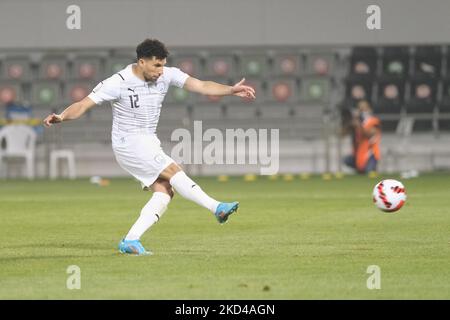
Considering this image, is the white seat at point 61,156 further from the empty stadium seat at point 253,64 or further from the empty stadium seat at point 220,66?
the empty stadium seat at point 253,64

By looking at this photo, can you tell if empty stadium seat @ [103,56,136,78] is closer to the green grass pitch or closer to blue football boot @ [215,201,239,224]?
the green grass pitch

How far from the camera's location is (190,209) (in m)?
20.0

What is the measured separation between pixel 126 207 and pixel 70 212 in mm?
1319

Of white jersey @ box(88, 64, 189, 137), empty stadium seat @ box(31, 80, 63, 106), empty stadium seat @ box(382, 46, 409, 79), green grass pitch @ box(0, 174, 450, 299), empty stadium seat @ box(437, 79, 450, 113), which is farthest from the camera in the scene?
empty stadium seat @ box(31, 80, 63, 106)

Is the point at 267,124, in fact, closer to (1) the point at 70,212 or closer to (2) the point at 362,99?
(2) the point at 362,99

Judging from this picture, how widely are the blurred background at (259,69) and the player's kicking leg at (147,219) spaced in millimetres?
19508

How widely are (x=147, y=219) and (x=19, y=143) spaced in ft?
65.3

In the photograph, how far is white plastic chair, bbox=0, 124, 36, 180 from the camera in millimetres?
31578

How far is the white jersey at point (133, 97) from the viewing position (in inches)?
495

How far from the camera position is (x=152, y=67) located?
12.5 m

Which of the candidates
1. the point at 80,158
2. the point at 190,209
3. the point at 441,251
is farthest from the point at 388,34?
the point at 441,251

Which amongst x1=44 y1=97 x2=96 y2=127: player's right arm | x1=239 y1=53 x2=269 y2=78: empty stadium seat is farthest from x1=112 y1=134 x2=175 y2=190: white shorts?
x1=239 y1=53 x2=269 y2=78: empty stadium seat

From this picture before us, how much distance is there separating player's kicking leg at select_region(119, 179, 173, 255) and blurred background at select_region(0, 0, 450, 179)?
19508 millimetres
